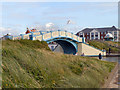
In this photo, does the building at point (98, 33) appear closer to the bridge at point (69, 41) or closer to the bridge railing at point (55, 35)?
the bridge at point (69, 41)

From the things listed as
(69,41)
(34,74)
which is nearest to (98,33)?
(69,41)

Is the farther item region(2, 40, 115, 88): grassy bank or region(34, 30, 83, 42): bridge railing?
region(34, 30, 83, 42): bridge railing

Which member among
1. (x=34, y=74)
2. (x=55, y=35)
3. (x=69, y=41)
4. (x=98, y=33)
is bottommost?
(x=34, y=74)

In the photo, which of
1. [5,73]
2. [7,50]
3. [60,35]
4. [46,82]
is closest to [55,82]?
[46,82]

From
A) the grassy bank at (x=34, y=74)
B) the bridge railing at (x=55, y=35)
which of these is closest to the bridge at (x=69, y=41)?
the bridge railing at (x=55, y=35)

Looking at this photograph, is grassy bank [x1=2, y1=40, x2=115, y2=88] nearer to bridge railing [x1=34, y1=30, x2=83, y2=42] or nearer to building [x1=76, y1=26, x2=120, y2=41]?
bridge railing [x1=34, y1=30, x2=83, y2=42]

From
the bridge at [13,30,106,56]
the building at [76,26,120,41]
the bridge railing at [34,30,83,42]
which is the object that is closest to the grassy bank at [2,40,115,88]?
the bridge railing at [34,30,83,42]

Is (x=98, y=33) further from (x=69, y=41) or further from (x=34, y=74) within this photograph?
(x=34, y=74)

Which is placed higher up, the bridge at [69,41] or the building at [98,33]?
the building at [98,33]

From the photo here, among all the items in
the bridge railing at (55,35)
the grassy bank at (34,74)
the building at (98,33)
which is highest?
the building at (98,33)

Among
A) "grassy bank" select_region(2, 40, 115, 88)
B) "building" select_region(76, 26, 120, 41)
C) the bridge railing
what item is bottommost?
"grassy bank" select_region(2, 40, 115, 88)

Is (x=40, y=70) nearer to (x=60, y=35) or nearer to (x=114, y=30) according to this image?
(x=60, y=35)

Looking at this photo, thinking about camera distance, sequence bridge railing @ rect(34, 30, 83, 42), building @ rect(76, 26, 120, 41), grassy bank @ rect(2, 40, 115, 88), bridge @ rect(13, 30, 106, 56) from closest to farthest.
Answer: grassy bank @ rect(2, 40, 115, 88), bridge railing @ rect(34, 30, 83, 42), bridge @ rect(13, 30, 106, 56), building @ rect(76, 26, 120, 41)

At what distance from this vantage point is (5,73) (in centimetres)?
689
